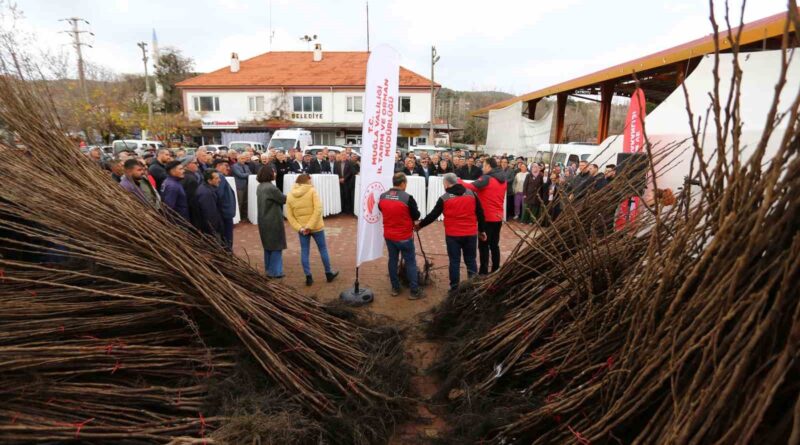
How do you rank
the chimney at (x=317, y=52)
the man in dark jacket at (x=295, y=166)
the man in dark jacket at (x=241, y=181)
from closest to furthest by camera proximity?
1. the man in dark jacket at (x=241, y=181)
2. the man in dark jacket at (x=295, y=166)
3. the chimney at (x=317, y=52)

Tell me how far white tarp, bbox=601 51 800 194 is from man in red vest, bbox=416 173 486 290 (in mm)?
1729

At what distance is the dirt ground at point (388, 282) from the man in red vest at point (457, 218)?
0.59 meters

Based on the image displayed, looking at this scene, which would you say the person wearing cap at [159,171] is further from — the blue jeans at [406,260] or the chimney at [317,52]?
the chimney at [317,52]

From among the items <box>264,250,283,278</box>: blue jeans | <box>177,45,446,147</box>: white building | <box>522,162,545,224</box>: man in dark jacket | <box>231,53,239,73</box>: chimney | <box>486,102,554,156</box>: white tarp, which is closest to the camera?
<box>264,250,283,278</box>: blue jeans

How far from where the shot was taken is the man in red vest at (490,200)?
582 centimetres

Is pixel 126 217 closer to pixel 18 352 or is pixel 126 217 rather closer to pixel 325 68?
pixel 18 352

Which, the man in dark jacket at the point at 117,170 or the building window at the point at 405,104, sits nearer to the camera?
the man in dark jacket at the point at 117,170

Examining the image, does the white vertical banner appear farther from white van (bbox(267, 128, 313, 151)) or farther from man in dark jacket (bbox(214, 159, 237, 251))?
white van (bbox(267, 128, 313, 151))

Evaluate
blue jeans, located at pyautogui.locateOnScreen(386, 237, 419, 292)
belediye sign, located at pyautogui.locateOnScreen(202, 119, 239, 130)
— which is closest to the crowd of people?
blue jeans, located at pyautogui.locateOnScreen(386, 237, 419, 292)

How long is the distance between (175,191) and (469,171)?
22.7 feet

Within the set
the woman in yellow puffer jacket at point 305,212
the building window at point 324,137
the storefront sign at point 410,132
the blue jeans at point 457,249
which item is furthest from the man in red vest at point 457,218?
the building window at point 324,137

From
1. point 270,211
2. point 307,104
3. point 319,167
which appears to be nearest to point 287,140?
point 307,104

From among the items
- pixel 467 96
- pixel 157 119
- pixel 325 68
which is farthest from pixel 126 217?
pixel 467 96

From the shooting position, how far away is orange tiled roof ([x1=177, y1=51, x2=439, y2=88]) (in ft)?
106
